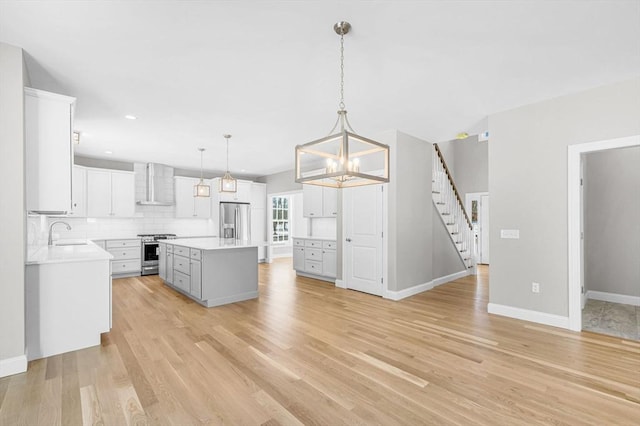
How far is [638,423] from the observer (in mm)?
1807

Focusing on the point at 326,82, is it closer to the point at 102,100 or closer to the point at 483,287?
the point at 102,100

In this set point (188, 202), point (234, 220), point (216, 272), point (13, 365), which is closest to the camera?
point (13, 365)

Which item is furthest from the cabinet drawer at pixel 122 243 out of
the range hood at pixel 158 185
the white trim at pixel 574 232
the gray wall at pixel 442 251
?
the white trim at pixel 574 232

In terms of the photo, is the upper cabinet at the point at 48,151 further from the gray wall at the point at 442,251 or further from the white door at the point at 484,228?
the white door at the point at 484,228

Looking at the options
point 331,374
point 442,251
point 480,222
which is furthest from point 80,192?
point 480,222

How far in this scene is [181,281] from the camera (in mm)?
4816

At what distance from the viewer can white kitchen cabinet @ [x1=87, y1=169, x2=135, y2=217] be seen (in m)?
6.25

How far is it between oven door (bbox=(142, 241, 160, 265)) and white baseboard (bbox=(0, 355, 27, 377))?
4.32 meters

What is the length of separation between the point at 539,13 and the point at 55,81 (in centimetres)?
425

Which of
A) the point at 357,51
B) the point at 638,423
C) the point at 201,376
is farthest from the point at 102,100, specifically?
the point at 638,423

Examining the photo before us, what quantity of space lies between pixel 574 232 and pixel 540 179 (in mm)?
689

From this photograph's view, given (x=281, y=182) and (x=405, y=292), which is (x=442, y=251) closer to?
(x=405, y=292)

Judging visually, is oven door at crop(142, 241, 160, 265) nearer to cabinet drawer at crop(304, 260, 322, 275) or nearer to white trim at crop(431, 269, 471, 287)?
cabinet drawer at crop(304, 260, 322, 275)

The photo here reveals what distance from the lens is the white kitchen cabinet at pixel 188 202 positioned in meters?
7.36
